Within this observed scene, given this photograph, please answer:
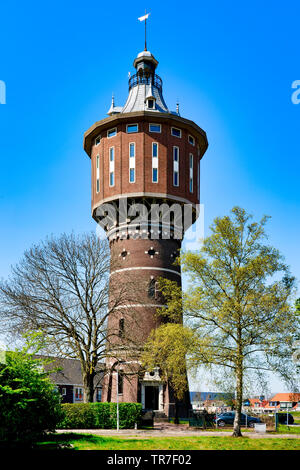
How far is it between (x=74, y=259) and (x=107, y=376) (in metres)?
10.2

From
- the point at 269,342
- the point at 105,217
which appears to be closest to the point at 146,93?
the point at 105,217

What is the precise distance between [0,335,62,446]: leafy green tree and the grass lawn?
83cm

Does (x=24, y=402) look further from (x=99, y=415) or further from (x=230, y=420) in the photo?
(x=230, y=420)

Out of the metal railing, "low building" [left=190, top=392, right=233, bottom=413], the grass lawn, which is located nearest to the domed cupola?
the metal railing

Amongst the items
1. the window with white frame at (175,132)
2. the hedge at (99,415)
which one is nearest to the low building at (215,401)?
the hedge at (99,415)

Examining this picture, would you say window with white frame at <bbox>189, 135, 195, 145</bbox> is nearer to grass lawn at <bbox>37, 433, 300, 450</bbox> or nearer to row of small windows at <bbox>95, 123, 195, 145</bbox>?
row of small windows at <bbox>95, 123, 195, 145</bbox>

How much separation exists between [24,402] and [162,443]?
574 centimetres

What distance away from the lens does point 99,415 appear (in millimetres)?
30344

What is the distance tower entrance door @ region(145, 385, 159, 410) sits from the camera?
37.1m

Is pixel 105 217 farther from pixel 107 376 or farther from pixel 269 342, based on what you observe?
pixel 269 342

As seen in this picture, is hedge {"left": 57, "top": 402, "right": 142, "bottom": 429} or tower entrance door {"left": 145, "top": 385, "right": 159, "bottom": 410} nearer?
hedge {"left": 57, "top": 402, "right": 142, "bottom": 429}

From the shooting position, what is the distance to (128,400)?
120 feet

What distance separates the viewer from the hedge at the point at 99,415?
29656 millimetres

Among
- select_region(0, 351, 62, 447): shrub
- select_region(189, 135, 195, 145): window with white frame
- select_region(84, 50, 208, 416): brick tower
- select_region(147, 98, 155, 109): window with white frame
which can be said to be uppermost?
select_region(147, 98, 155, 109): window with white frame
